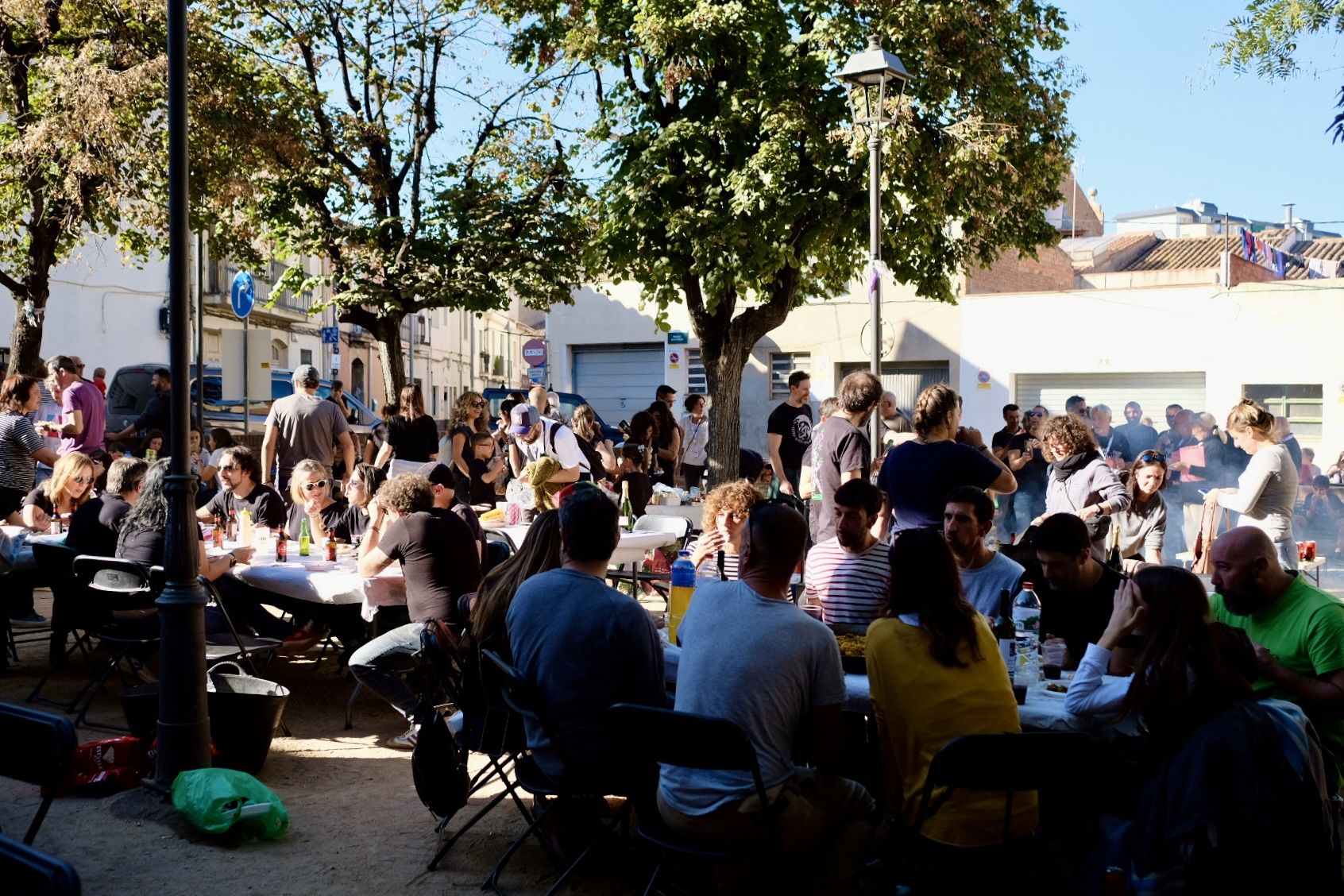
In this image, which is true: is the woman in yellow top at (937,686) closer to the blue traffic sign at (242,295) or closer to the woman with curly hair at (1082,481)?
the woman with curly hair at (1082,481)

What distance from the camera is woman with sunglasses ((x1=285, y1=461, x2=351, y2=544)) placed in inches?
307

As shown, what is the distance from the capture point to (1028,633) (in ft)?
15.6

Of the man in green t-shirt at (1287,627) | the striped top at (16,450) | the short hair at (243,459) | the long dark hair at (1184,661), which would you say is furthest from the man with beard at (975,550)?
the striped top at (16,450)

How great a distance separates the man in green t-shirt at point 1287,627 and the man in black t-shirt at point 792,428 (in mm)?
7381

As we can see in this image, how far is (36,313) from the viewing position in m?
14.2

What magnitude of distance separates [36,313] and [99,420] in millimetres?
3232

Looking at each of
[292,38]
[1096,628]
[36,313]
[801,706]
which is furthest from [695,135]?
[801,706]

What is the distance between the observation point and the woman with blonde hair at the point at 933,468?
622 centimetres

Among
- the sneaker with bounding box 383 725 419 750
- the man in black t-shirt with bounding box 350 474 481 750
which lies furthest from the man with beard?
the sneaker with bounding box 383 725 419 750

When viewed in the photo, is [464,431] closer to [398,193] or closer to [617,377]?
[398,193]

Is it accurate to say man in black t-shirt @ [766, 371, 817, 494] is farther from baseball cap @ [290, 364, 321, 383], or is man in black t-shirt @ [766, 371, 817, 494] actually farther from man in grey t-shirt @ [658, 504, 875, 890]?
man in grey t-shirt @ [658, 504, 875, 890]

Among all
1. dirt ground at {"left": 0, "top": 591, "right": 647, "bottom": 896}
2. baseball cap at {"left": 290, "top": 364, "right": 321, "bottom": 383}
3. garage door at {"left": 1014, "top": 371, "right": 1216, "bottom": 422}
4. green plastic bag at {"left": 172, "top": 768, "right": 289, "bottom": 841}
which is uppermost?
garage door at {"left": 1014, "top": 371, "right": 1216, "bottom": 422}

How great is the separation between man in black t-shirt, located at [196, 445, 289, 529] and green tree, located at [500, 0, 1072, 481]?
6.66 meters

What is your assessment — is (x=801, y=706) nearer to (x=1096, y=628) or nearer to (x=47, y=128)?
(x=1096, y=628)
